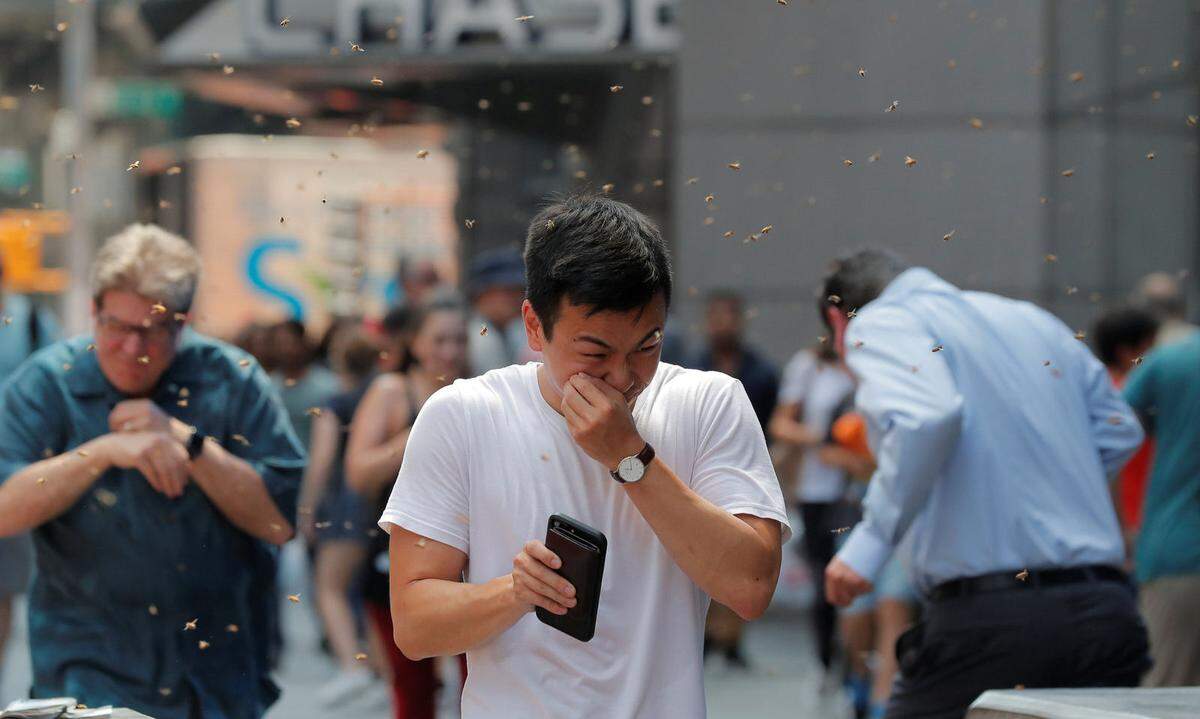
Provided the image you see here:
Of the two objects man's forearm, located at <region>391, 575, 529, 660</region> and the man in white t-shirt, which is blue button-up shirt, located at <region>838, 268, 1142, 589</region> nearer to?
the man in white t-shirt

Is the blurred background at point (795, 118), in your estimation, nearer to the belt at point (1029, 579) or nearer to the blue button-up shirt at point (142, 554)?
the belt at point (1029, 579)

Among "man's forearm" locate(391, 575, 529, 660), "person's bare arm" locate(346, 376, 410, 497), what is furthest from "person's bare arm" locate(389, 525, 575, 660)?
"person's bare arm" locate(346, 376, 410, 497)

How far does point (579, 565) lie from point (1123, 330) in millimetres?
5540

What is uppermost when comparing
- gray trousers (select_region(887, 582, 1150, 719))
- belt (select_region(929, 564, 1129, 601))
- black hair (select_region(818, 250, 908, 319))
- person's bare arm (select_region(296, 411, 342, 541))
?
black hair (select_region(818, 250, 908, 319))

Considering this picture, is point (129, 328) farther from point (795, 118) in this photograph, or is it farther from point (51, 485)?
point (795, 118)

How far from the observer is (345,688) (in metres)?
9.43

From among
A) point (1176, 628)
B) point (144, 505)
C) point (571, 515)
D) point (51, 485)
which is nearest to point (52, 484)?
point (51, 485)

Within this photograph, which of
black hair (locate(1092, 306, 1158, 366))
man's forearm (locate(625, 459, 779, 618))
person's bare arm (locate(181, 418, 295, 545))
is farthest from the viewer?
black hair (locate(1092, 306, 1158, 366))

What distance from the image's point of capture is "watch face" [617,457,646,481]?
279 cm

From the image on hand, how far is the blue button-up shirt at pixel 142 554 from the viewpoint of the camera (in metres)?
4.41

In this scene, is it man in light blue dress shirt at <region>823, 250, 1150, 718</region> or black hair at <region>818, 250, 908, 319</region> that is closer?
man in light blue dress shirt at <region>823, 250, 1150, 718</region>

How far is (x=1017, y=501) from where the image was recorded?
454cm

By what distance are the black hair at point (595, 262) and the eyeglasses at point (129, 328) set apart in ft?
5.84

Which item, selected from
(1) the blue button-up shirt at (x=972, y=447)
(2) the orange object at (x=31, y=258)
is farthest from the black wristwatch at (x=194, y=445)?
(2) the orange object at (x=31, y=258)
